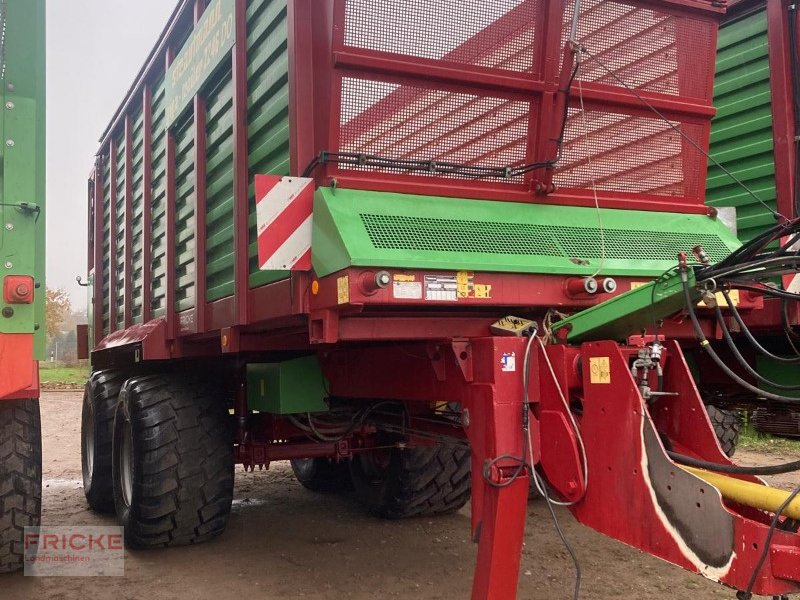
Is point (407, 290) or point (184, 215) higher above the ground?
point (184, 215)

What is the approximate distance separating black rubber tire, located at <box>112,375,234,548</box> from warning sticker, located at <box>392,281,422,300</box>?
2476 mm

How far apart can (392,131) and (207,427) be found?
2504 millimetres

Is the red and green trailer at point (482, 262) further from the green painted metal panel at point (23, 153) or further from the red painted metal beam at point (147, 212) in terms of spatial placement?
the green painted metal panel at point (23, 153)

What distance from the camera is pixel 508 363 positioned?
2807mm

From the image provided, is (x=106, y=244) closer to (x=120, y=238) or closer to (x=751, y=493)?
(x=120, y=238)

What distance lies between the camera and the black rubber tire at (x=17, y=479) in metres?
4.11

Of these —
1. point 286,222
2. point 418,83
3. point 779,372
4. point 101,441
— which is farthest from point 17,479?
point 779,372

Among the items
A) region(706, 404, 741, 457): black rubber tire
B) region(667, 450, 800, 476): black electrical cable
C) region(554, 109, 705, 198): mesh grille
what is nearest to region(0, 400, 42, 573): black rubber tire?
region(554, 109, 705, 198): mesh grille

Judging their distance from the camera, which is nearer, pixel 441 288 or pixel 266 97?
pixel 441 288

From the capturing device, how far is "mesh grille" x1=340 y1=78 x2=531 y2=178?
10.2ft

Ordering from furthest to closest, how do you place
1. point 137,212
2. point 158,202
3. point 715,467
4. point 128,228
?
point 128,228 < point 137,212 < point 158,202 < point 715,467

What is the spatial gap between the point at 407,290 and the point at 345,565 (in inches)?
97.3

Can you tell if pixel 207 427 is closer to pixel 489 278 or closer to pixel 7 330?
pixel 7 330

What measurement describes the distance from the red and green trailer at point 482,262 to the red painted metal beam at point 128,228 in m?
1.44
